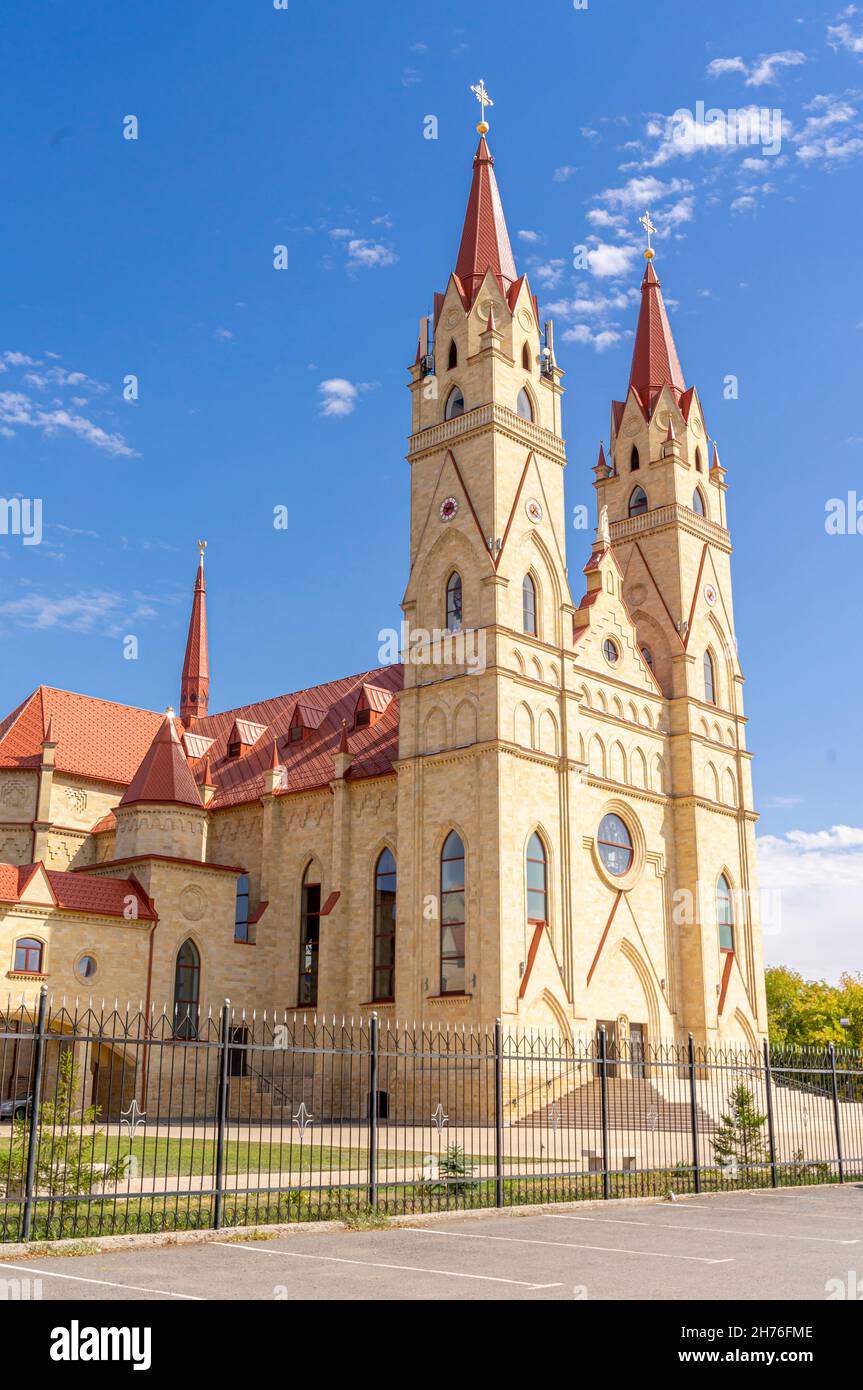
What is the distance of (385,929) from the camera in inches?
1561

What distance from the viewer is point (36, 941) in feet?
119

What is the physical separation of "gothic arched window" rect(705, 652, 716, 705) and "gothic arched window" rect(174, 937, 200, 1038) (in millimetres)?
20708

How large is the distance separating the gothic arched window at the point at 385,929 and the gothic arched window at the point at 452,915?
297cm

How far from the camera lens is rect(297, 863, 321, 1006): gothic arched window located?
4184cm

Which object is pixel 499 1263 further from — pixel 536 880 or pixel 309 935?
pixel 309 935

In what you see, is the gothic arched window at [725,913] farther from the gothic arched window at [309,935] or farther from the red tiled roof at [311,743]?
the gothic arched window at [309,935]

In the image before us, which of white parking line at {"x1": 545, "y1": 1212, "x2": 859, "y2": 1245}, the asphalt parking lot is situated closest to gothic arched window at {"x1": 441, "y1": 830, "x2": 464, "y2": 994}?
white parking line at {"x1": 545, "y1": 1212, "x2": 859, "y2": 1245}

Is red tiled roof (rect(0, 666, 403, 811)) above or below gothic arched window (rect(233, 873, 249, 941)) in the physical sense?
above

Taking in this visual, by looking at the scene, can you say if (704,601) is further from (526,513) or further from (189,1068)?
(189,1068)

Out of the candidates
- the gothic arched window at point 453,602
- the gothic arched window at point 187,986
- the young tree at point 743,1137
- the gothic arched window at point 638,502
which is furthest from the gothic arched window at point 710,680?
the young tree at point 743,1137

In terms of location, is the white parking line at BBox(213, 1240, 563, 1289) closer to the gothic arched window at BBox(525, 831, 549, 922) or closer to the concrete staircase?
the concrete staircase

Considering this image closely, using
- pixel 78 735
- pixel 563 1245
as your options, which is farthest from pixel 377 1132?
pixel 78 735

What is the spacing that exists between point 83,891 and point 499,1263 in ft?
92.9

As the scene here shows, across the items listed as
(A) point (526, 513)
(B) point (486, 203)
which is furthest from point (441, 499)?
(B) point (486, 203)
